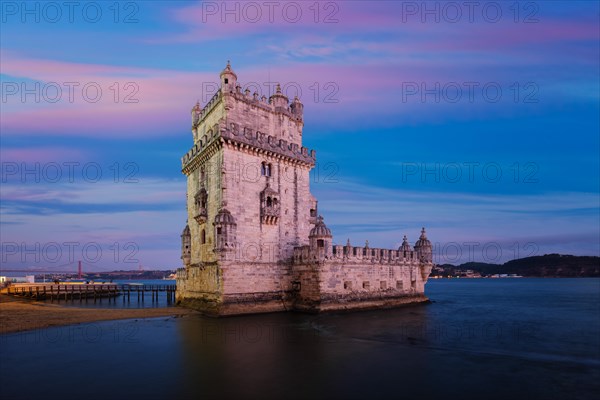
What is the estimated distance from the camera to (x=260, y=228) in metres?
30.3

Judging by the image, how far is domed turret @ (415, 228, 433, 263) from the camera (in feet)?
135

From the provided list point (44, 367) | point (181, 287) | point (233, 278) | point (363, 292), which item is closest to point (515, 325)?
point (363, 292)

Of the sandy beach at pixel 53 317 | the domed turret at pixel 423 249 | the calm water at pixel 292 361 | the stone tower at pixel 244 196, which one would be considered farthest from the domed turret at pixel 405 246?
the sandy beach at pixel 53 317

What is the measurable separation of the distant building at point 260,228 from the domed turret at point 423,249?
735 centimetres

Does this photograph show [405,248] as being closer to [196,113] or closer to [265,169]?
[265,169]

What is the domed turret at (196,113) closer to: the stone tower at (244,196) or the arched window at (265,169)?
the stone tower at (244,196)

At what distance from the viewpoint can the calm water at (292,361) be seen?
43.0ft

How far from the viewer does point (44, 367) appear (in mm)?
15266

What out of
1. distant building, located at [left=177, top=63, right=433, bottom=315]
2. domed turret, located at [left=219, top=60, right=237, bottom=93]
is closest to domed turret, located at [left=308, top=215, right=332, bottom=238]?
distant building, located at [left=177, top=63, right=433, bottom=315]

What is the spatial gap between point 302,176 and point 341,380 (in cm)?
2199

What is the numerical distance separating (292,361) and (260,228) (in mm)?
14904

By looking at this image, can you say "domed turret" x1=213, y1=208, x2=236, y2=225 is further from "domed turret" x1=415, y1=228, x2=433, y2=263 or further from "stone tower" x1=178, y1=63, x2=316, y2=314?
"domed turret" x1=415, y1=228, x2=433, y2=263

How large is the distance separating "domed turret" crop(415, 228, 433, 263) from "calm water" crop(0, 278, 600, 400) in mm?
14440

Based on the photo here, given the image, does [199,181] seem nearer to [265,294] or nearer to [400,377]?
[265,294]
